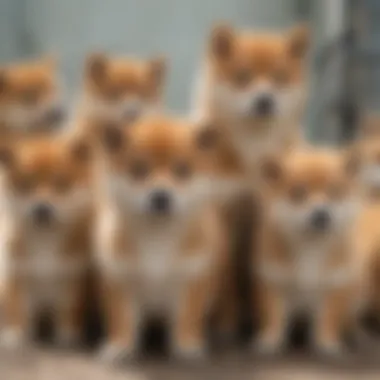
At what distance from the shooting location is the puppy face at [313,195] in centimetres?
136

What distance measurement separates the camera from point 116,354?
1.39 m

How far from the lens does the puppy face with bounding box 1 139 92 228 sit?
140 cm

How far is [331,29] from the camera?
2391 millimetres

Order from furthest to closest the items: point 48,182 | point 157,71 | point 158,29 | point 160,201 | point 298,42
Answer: point 158,29 → point 157,71 → point 298,42 → point 48,182 → point 160,201

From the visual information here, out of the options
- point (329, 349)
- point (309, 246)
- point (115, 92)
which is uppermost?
point (115, 92)

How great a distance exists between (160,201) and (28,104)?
0.51 m

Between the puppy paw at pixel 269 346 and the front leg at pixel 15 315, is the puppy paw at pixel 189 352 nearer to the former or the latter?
the puppy paw at pixel 269 346

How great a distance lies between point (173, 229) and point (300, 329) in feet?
1.03

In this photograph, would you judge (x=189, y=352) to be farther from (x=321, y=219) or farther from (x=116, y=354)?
(x=321, y=219)

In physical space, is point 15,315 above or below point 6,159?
below

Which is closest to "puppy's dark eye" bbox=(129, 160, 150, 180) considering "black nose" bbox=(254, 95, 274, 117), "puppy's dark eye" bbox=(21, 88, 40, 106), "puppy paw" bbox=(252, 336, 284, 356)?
"black nose" bbox=(254, 95, 274, 117)

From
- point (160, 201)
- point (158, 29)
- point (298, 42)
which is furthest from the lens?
point (158, 29)

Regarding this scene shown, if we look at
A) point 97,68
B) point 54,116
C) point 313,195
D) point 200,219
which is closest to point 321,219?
point 313,195

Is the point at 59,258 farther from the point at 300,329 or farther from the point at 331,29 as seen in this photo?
the point at 331,29
